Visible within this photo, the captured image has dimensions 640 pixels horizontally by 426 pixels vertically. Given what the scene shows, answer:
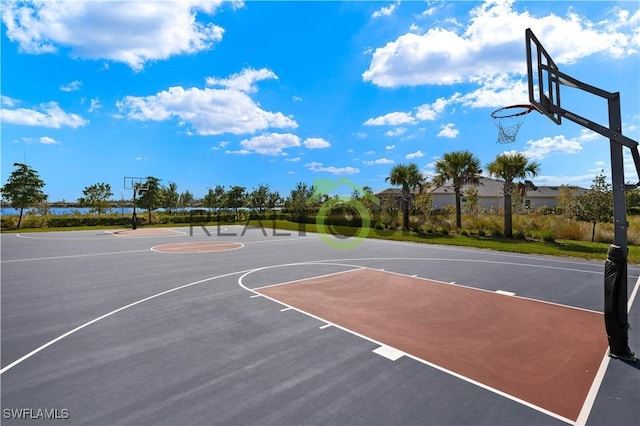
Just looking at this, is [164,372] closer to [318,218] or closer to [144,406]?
[144,406]

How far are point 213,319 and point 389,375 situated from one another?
4039 mm

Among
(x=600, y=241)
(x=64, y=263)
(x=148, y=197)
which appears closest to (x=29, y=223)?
(x=148, y=197)

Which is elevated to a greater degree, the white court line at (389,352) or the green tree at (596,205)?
the green tree at (596,205)

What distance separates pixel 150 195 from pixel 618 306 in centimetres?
4336

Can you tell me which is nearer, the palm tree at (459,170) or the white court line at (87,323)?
the white court line at (87,323)

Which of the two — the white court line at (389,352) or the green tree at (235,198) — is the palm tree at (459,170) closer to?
the white court line at (389,352)

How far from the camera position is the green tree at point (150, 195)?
40353mm

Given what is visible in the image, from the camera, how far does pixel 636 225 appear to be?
66.2ft

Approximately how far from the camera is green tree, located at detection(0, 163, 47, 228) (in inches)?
1314

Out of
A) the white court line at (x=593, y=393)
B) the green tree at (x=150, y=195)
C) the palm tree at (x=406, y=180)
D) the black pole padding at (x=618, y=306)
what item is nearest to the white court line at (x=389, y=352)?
the white court line at (x=593, y=393)

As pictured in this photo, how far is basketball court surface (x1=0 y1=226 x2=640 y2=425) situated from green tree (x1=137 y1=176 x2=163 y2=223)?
30761 millimetres

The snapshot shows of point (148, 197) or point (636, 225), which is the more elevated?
point (148, 197)

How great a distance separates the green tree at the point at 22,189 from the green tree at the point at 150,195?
9377 millimetres

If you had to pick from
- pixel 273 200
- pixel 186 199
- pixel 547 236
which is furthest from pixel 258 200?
pixel 547 236
